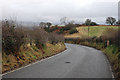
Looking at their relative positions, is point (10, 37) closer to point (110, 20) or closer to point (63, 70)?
point (63, 70)

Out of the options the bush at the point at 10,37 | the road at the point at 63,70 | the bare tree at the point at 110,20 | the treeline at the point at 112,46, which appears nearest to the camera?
the road at the point at 63,70

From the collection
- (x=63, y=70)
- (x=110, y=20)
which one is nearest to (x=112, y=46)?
(x=63, y=70)

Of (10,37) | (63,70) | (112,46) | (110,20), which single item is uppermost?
(110,20)

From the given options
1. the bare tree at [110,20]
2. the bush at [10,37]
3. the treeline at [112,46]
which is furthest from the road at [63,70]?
the bare tree at [110,20]

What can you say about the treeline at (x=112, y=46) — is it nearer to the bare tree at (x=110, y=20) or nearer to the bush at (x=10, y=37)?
the bush at (x=10, y=37)

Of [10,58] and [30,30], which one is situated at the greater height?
[30,30]

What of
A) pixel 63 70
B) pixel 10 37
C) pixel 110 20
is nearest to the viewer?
pixel 63 70

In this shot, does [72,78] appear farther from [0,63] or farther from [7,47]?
[7,47]

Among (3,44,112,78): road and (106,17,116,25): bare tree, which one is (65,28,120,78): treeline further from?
(106,17,116,25): bare tree

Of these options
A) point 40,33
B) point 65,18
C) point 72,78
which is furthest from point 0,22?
point 65,18

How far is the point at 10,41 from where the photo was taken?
35.2 feet

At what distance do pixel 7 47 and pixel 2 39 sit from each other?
84 cm

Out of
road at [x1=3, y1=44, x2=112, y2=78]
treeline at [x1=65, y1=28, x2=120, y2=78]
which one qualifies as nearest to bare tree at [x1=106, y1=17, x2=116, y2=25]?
treeline at [x1=65, y1=28, x2=120, y2=78]

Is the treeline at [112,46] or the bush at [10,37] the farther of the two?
the treeline at [112,46]
